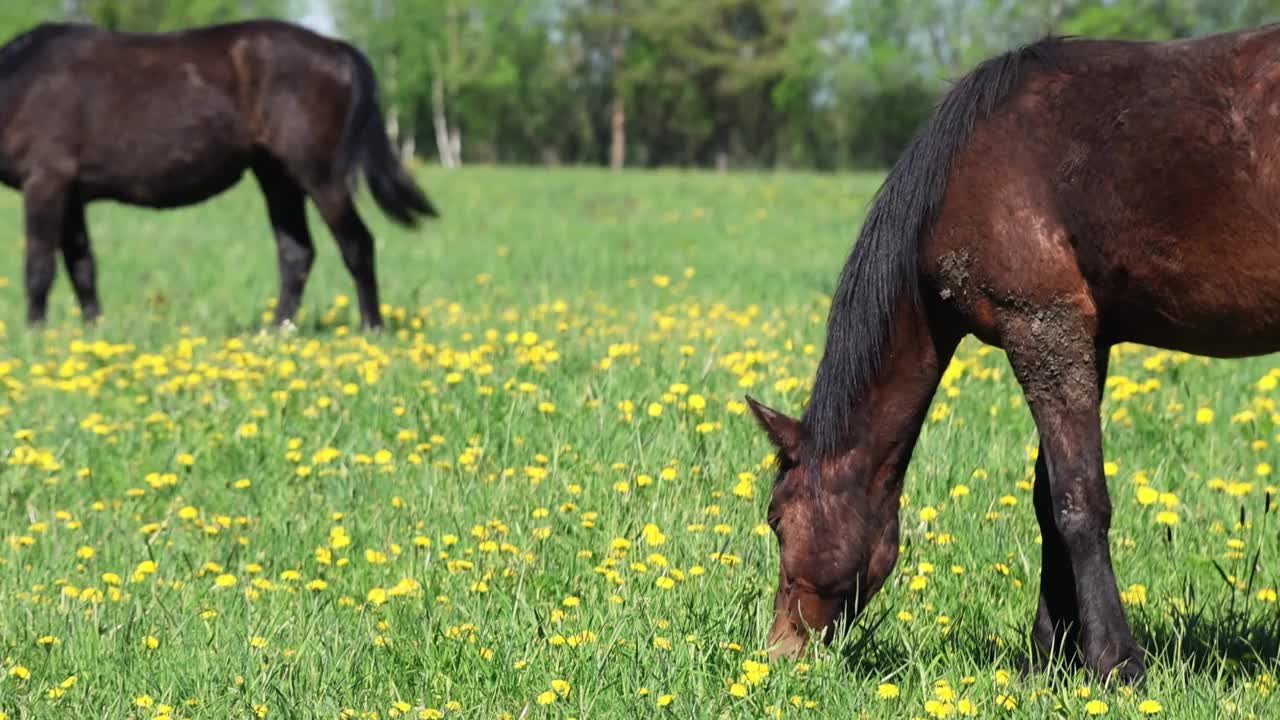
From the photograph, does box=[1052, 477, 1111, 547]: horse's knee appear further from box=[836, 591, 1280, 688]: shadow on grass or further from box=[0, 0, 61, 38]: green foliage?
box=[0, 0, 61, 38]: green foliage

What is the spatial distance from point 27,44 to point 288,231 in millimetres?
2310

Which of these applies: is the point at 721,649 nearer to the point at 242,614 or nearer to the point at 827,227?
the point at 242,614

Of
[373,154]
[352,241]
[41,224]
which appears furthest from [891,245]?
[41,224]

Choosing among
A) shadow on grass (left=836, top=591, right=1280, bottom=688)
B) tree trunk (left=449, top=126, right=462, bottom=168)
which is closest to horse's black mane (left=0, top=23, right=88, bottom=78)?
shadow on grass (left=836, top=591, right=1280, bottom=688)

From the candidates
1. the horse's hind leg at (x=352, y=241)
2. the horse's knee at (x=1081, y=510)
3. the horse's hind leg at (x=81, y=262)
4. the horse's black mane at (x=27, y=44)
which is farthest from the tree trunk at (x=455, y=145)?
the horse's knee at (x=1081, y=510)

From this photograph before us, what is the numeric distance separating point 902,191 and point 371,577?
218 cm

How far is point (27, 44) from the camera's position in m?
10.4

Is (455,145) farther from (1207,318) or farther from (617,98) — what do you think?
(1207,318)

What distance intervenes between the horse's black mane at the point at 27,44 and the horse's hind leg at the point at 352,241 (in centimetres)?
234

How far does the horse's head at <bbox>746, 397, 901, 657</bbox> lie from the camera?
12.3ft

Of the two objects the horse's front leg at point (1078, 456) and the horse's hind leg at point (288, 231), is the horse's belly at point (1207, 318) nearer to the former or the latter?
the horse's front leg at point (1078, 456)

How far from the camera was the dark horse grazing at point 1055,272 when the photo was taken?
3352mm

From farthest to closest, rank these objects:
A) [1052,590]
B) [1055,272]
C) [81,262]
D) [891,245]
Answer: [81,262] → [1052,590] → [891,245] → [1055,272]

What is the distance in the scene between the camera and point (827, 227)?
755 inches
